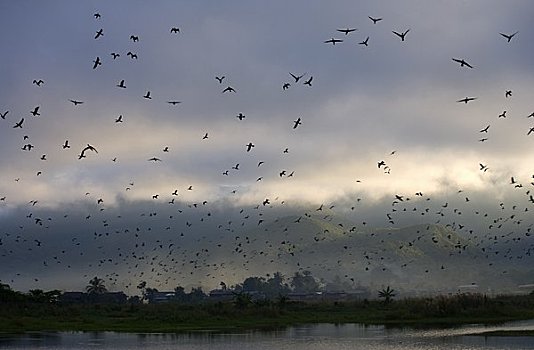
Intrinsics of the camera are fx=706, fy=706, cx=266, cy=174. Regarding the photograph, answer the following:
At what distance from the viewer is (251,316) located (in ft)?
344

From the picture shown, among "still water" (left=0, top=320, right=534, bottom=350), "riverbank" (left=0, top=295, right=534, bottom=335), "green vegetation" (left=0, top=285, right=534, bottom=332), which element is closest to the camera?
"still water" (left=0, top=320, right=534, bottom=350)

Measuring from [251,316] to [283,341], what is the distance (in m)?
42.4

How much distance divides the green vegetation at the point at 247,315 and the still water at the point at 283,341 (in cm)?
1476

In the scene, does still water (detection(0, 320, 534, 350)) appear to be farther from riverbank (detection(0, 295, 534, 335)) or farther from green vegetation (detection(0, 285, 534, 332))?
green vegetation (detection(0, 285, 534, 332))

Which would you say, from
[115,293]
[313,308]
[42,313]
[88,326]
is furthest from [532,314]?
[115,293]

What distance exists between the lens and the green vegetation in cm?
9175

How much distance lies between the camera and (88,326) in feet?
302

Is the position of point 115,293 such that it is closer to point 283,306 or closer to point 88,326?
point 283,306

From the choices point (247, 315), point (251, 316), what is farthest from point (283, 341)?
point (247, 315)

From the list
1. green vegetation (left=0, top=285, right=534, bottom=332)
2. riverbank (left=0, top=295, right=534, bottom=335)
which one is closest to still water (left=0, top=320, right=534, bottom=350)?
riverbank (left=0, top=295, right=534, bottom=335)

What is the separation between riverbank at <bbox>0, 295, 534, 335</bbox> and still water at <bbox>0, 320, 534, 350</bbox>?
44.5 feet

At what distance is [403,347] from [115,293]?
14976cm

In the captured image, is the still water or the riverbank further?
the riverbank

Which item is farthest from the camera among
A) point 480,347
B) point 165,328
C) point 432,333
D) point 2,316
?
point 2,316
